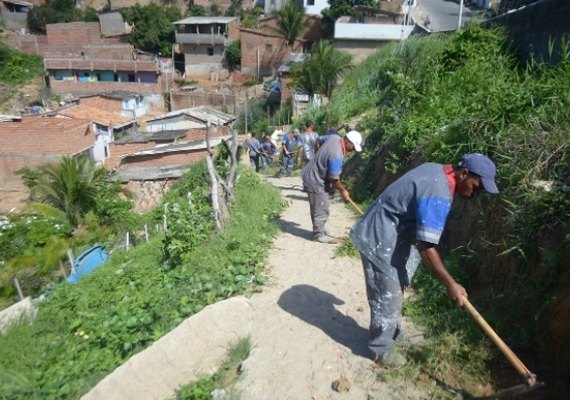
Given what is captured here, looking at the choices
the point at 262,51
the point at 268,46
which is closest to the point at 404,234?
the point at 268,46

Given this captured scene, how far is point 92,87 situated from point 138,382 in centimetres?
3842

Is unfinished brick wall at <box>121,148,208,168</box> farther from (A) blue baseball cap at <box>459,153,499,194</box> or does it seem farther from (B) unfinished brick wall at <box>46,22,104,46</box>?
(B) unfinished brick wall at <box>46,22,104,46</box>

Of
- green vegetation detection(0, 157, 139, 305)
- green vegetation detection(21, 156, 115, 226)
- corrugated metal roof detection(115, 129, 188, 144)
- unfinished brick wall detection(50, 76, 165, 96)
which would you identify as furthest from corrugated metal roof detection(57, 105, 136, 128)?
green vegetation detection(21, 156, 115, 226)

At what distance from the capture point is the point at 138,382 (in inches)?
152

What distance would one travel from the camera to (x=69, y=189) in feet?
38.8

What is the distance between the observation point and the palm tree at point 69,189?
11.9 metres

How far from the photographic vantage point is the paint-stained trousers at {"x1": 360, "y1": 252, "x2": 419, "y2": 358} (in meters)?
3.30

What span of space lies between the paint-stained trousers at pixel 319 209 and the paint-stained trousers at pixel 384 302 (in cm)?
262

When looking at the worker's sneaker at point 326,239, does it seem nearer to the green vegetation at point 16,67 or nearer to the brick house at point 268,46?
the brick house at point 268,46

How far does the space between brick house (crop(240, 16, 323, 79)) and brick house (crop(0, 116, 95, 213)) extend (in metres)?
17.7

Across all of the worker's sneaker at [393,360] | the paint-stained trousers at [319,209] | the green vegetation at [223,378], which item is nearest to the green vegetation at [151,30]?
the paint-stained trousers at [319,209]

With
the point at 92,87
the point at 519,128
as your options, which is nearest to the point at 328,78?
the point at 519,128

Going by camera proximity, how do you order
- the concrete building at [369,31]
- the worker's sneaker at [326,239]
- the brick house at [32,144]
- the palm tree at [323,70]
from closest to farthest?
the worker's sneaker at [326,239]
the brick house at [32,144]
the palm tree at [323,70]
the concrete building at [369,31]

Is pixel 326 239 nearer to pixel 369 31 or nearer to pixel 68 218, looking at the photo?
pixel 68 218
